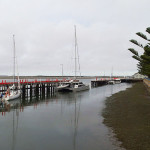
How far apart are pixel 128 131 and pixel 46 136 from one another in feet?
19.4

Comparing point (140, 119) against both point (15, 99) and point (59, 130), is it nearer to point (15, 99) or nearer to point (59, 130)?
point (59, 130)

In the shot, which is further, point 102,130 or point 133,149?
point 102,130

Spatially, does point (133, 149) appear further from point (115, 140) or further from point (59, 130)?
point (59, 130)

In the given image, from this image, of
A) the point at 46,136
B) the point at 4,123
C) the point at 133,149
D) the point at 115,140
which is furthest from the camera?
the point at 4,123

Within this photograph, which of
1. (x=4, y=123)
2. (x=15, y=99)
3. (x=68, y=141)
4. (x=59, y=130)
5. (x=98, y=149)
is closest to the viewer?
(x=98, y=149)

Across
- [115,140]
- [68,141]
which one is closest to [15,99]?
[68,141]

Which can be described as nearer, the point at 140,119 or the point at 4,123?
the point at 140,119

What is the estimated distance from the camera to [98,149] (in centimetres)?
991

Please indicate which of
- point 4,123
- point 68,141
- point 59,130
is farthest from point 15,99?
point 68,141

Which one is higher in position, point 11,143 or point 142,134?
point 142,134

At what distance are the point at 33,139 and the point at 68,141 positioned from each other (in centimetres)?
259

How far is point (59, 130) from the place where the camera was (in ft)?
47.3

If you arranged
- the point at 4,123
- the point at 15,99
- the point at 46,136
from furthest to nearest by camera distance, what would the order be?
1. the point at 15,99
2. the point at 4,123
3. the point at 46,136

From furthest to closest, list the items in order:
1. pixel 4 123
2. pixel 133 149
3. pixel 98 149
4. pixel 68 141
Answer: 1. pixel 4 123
2. pixel 68 141
3. pixel 98 149
4. pixel 133 149
